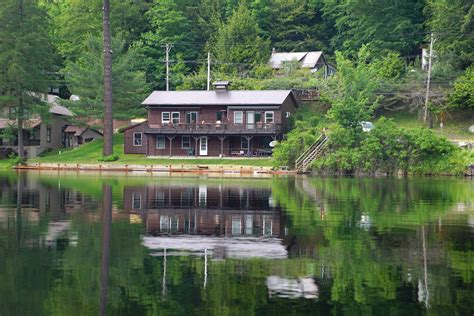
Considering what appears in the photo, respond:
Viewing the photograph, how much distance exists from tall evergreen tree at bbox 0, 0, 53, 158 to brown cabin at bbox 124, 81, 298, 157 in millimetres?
10120

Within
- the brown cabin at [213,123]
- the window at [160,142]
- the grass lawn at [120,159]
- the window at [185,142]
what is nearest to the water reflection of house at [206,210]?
the grass lawn at [120,159]

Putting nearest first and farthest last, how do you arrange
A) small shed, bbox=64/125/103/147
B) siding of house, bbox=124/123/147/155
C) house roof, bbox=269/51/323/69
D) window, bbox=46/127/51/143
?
siding of house, bbox=124/123/147/155
window, bbox=46/127/51/143
small shed, bbox=64/125/103/147
house roof, bbox=269/51/323/69

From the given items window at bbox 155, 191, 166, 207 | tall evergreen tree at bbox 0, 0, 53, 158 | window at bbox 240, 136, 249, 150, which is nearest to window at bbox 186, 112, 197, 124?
window at bbox 240, 136, 249, 150

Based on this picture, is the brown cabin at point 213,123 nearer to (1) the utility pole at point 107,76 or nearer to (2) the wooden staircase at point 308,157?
(1) the utility pole at point 107,76

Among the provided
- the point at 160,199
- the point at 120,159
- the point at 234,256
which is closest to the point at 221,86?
the point at 120,159

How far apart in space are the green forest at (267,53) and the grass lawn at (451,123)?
1.45 feet

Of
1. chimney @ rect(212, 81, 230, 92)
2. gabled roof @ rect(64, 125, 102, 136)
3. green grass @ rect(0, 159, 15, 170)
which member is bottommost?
green grass @ rect(0, 159, 15, 170)

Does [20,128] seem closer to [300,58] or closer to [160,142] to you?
[160,142]

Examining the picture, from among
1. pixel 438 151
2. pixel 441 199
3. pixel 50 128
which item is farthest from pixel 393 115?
pixel 441 199

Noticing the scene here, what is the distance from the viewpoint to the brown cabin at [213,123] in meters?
74.8

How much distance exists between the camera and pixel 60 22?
4134 inches

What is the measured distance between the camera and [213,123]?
250 feet

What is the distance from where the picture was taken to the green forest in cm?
7356

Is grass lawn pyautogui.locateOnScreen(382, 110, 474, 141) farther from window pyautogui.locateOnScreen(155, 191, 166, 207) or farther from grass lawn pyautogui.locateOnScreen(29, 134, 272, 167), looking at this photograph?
window pyautogui.locateOnScreen(155, 191, 166, 207)
